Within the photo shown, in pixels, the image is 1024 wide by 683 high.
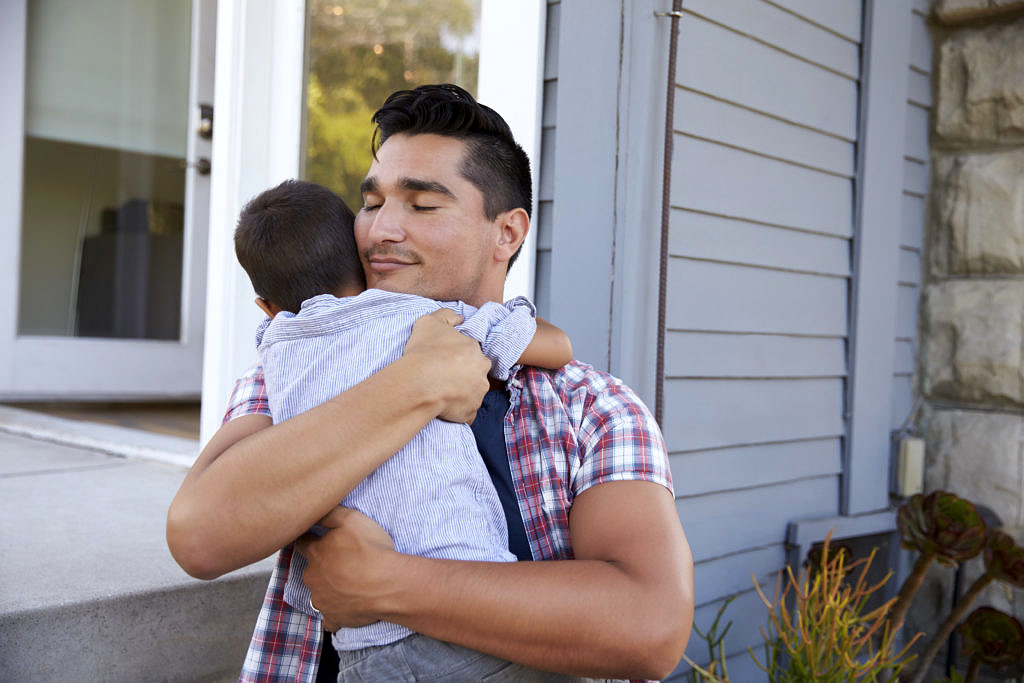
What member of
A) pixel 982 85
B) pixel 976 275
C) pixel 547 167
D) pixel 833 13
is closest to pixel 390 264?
pixel 547 167

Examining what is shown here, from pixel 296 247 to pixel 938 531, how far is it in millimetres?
1852

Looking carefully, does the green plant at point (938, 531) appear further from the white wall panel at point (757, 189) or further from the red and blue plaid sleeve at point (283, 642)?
the red and blue plaid sleeve at point (283, 642)

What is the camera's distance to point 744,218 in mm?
2250

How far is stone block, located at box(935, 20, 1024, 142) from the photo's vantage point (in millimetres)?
2596

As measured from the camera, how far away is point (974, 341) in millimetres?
2678

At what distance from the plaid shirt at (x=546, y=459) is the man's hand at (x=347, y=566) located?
0.57ft

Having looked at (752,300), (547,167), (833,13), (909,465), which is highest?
(833,13)

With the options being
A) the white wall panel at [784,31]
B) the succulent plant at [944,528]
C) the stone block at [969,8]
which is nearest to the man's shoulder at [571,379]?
the white wall panel at [784,31]

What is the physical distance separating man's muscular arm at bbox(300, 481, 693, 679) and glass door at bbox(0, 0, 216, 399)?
275 cm

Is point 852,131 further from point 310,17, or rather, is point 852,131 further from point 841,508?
point 310,17

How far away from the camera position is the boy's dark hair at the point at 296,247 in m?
1.25

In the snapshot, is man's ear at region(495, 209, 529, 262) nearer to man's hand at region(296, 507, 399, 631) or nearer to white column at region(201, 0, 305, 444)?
man's hand at region(296, 507, 399, 631)

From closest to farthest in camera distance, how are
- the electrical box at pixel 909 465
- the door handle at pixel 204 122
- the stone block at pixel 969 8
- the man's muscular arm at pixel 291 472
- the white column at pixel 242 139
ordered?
the man's muscular arm at pixel 291 472 → the white column at pixel 242 139 → the stone block at pixel 969 8 → the electrical box at pixel 909 465 → the door handle at pixel 204 122

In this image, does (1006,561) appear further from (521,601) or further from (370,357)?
(370,357)
